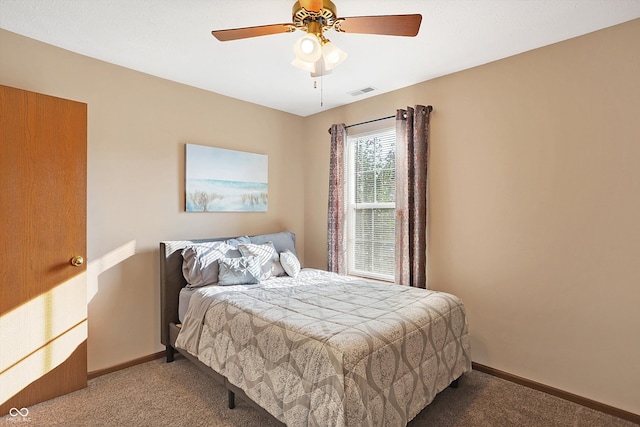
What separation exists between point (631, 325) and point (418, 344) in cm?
150

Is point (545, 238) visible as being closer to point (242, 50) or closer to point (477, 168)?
Result: point (477, 168)

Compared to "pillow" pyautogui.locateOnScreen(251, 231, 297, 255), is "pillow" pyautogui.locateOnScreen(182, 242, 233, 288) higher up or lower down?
lower down

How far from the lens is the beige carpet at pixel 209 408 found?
2.12m

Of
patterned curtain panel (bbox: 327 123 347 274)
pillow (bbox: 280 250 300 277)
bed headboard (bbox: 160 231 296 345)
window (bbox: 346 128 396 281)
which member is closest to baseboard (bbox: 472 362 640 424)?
window (bbox: 346 128 396 281)

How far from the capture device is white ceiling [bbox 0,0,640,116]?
2.04m

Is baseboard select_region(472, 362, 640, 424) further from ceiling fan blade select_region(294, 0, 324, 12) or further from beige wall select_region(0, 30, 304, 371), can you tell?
ceiling fan blade select_region(294, 0, 324, 12)

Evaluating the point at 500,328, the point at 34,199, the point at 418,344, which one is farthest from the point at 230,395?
the point at 500,328

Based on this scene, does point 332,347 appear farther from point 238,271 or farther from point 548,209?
point 548,209

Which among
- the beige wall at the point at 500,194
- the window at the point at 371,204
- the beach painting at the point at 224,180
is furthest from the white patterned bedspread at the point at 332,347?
the beach painting at the point at 224,180

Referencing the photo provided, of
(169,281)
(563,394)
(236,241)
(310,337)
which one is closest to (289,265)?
(236,241)

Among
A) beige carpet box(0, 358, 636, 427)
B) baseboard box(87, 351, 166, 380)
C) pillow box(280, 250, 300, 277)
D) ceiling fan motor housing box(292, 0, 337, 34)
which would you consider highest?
A: ceiling fan motor housing box(292, 0, 337, 34)

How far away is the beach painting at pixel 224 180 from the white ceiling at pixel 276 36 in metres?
0.74

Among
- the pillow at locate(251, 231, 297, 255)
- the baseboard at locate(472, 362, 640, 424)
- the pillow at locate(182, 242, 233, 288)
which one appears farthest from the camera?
the pillow at locate(251, 231, 297, 255)

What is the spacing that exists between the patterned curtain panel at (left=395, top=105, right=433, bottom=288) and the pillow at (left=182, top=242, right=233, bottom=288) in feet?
5.82
